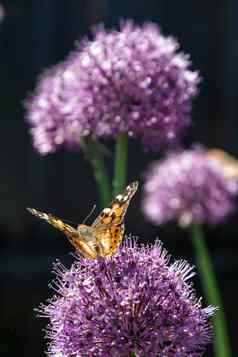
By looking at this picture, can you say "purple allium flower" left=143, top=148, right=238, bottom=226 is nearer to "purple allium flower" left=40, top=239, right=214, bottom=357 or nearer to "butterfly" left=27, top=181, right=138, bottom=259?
"butterfly" left=27, top=181, right=138, bottom=259

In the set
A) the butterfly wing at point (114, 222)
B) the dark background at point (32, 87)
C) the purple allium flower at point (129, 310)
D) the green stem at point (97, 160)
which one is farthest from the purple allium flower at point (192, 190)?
the dark background at point (32, 87)

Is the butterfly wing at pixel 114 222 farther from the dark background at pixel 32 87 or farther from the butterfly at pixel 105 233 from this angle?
the dark background at pixel 32 87

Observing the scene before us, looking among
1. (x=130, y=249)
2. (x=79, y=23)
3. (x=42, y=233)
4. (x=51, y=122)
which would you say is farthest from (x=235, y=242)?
(x=130, y=249)

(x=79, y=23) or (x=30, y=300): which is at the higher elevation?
(x=79, y=23)

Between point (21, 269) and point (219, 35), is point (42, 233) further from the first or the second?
point (219, 35)

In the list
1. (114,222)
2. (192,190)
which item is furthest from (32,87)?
(114,222)
